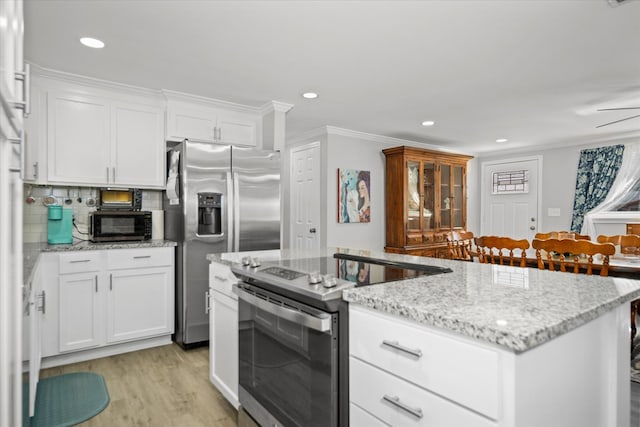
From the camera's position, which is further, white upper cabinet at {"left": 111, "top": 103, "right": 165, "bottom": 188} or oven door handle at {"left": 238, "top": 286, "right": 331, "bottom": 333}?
white upper cabinet at {"left": 111, "top": 103, "right": 165, "bottom": 188}

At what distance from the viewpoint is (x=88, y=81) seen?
124 inches

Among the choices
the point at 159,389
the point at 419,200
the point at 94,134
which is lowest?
the point at 159,389

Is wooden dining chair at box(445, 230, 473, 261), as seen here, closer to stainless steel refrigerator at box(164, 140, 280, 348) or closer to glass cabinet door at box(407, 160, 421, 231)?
glass cabinet door at box(407, 160, 421, 231)

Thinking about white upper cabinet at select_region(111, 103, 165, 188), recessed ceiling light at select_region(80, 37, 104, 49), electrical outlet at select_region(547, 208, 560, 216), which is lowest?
electrical outlet at select_region(547, 208, 560, 216)

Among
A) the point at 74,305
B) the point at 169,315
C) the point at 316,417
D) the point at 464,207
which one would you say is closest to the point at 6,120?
the point at 316,417

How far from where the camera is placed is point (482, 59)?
273 centimetres

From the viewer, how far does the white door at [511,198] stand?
625 centimetres

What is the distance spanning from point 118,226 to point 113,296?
2.02ft

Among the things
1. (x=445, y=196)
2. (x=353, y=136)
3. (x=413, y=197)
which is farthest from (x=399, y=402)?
(x=445, y=196)

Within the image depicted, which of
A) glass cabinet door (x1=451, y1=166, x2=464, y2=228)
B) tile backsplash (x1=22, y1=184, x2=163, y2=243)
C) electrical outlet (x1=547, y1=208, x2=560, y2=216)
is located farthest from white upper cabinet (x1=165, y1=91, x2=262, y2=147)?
electrical outlet (x1=547, y1=208, x2=560, y2=216)

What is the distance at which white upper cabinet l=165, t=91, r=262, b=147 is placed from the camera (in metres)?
3.52

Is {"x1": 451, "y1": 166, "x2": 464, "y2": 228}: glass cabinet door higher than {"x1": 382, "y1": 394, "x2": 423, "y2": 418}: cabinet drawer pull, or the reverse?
{"x1": 451, "y1": 166, "x2": 464, "y2": 228}: glass cabinet door

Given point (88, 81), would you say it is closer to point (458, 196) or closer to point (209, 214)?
point (209, 214)

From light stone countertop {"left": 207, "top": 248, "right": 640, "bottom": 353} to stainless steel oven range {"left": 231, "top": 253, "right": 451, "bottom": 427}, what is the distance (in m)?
0.13
